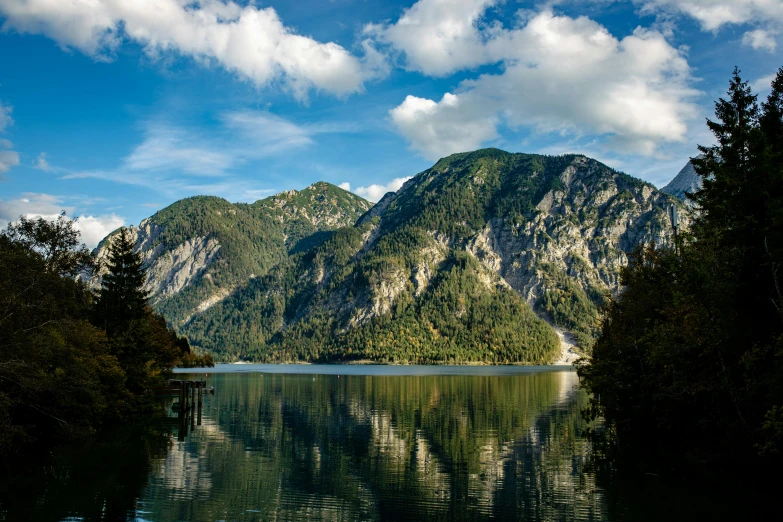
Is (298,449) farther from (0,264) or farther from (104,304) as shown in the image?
(104,304)

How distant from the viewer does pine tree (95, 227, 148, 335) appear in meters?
65.9

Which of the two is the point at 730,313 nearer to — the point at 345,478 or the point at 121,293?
the point at 345,478

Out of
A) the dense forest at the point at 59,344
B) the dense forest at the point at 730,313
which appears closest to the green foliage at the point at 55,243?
the dense forest at the point at 59,344

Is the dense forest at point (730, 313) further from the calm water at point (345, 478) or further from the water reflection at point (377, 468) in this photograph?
the water reflection at point (377, 468)

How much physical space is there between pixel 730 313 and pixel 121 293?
2347 inches

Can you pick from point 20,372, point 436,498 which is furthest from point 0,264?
point 436,498

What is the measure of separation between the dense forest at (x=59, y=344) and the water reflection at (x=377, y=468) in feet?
27.4

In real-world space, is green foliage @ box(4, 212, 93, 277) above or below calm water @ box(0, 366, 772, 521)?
above

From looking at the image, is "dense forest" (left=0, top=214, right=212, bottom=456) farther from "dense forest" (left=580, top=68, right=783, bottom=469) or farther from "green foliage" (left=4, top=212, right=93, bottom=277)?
"dense forest" (left=580, top=68, right=783, bottom=469)

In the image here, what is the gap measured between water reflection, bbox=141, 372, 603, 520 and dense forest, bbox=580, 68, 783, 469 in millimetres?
8285

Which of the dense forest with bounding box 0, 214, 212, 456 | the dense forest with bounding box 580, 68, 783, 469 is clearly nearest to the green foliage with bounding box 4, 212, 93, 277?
the dense forest with bounding box 0, 214, 212, 456

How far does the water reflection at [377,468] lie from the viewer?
28.4 m

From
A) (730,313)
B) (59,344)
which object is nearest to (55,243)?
(59,344)

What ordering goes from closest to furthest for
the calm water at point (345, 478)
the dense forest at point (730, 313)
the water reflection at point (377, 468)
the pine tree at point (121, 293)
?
the calm water at point (345, 478), the water reflection at point (377, 468), the dense forest at point (730, 313), the pine tree at point (121, 293)
